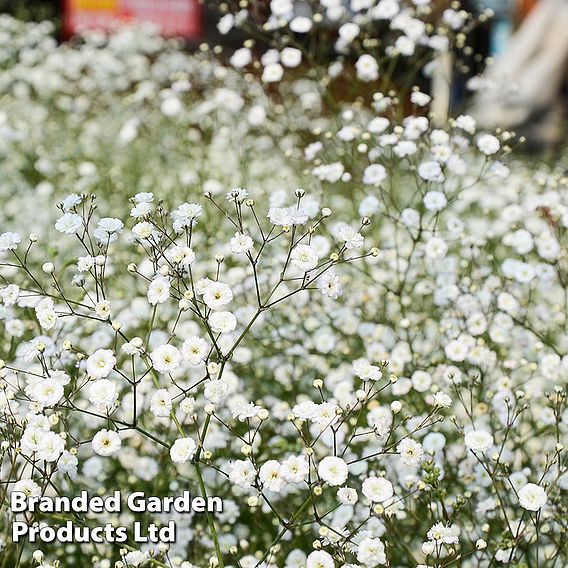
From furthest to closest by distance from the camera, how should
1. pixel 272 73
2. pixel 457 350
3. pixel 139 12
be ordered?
pixel 139 12 → pixel 272 73 → pixel 457 350

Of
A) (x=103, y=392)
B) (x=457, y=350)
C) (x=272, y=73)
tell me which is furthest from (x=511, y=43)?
(x=103, y=392)

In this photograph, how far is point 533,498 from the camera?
1662 mm

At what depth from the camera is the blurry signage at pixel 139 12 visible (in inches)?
360

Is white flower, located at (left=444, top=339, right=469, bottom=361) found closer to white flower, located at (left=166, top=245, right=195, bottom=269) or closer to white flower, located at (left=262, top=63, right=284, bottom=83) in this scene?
white flower, located at (left=166, top=245, right=195, bottom=269)

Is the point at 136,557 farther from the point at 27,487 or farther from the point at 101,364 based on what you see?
the point at 101,364

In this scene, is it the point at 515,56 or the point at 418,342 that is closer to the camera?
the point at 418,342

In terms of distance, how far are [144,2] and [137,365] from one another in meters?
7.36

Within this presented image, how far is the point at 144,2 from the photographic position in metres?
9.20

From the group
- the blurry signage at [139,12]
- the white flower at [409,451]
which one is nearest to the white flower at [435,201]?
the white flower at [409,451]

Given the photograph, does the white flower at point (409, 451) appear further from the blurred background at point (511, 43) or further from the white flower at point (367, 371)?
the blurred background at point (511, 43)

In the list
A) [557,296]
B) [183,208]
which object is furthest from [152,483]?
[557,296]

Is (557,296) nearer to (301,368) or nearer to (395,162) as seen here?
(395,162)

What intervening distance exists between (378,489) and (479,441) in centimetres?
26

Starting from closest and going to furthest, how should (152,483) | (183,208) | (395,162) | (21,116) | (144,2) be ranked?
(183,208), (152,483), (395,162), (21,116), (144,2)
